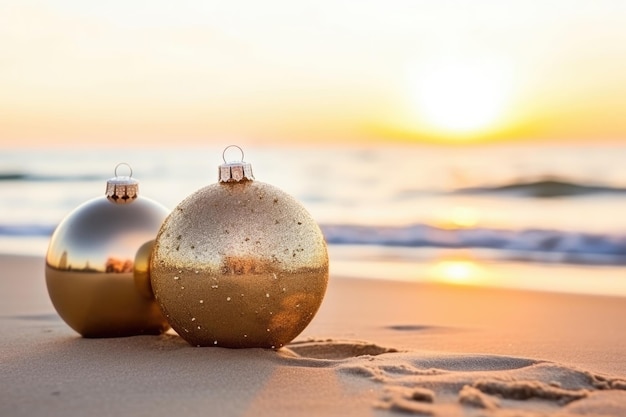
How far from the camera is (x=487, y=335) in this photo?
4996 millimetres

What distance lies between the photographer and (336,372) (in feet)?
11.3

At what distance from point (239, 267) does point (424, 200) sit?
17.3m

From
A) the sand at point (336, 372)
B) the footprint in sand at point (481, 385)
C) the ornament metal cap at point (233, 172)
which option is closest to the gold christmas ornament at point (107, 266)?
the sand at point (336, 372)

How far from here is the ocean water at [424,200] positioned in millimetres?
→ 9555

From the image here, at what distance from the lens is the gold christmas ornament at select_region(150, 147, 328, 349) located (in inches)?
141

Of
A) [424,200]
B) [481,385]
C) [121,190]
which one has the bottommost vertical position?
[481,385]

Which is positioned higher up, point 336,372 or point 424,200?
point 424,200

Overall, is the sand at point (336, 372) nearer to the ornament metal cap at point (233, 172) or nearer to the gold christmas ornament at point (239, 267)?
the gold christmas ornament at point (239, 267)

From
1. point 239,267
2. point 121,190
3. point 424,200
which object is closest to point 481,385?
point 239,267

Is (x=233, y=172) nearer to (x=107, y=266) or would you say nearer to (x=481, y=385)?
(x=107, y=266)

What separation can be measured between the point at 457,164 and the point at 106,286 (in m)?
26.0

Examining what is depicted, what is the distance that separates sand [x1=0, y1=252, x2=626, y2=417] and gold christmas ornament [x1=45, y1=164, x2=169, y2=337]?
4.8 inches

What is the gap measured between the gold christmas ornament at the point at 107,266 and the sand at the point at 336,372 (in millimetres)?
122

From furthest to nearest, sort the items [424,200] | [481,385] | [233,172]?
[424,200] < [233,172] < [481,385]
